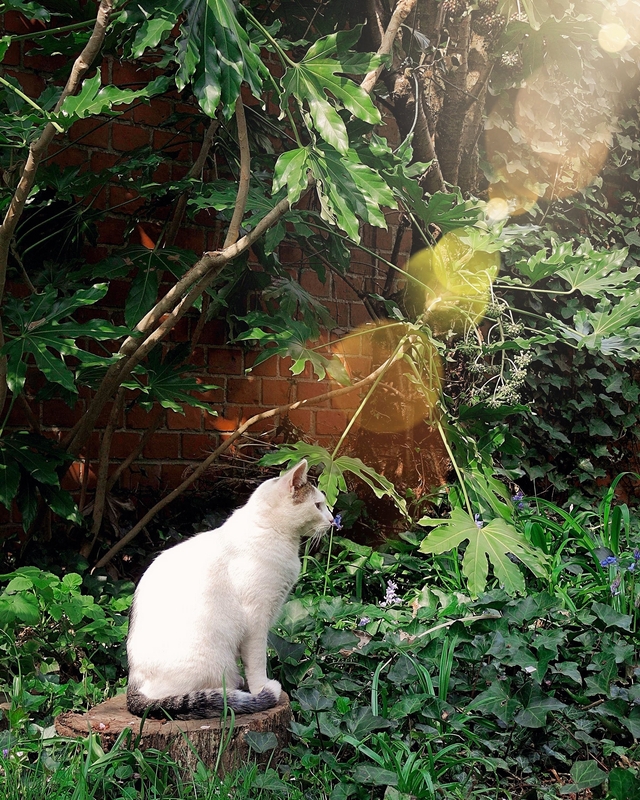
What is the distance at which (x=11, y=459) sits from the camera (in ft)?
9.33

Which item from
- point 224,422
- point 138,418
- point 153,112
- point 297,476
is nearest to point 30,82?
point 153,112

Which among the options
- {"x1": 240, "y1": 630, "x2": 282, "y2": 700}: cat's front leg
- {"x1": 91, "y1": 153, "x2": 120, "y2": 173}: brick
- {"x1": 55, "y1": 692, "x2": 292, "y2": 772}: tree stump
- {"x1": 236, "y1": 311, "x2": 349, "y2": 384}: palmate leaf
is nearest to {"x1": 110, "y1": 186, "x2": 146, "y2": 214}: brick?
{"x1": 91, "y1": 153, "x2": 120, "y2": 173}: brick

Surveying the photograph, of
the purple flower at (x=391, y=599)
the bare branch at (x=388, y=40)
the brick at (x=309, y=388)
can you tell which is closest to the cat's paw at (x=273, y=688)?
the purple flower at (x=391, y=599)

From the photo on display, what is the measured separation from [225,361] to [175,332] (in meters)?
0.31

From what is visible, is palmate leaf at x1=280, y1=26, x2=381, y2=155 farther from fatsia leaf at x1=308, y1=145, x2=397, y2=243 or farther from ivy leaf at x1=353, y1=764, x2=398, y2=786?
ivy leaf at x1=353, y1=764, x2=398, y2=786

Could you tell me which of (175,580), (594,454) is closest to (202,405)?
(175,580)

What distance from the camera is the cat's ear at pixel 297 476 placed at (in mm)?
2182

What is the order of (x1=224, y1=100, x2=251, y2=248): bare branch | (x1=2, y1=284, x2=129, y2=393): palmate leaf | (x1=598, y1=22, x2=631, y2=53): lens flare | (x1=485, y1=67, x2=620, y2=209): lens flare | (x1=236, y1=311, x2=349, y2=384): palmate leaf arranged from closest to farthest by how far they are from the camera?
(x1=224, y1=100, x2=251, y2=248): bare branch
(x1=2, y1=284, x2=129, y2=393): palmate leaf
(x1=236, y1=311, x2=349, y2=384): palmate leaf
(x1=485, y1=67, x2=620, y2=209): lens flare
(x1=598, y1=22, x2=631, y2=53): lens flare

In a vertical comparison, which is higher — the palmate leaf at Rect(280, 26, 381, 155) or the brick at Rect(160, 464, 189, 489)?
the palmate leaf at Rect(280, 26, 381, 155)

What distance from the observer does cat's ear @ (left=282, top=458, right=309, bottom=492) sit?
2182 millimetres

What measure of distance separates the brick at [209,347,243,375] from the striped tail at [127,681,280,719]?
228cm

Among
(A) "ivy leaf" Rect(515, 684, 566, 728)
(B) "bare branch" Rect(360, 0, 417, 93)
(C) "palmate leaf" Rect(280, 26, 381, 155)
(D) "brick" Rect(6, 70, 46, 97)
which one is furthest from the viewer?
(D) "brick" Rect(6, 70, 46, 97)

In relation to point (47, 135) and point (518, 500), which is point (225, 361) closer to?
point (518, 500)

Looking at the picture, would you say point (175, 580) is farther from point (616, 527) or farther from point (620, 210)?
point (620, 210)
